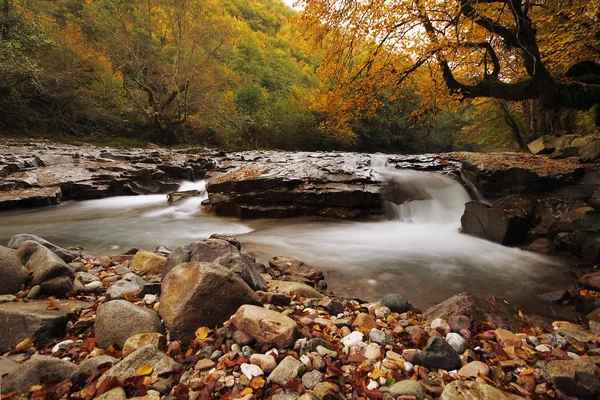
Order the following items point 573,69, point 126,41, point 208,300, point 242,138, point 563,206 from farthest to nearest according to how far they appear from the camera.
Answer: point 242,138 → point 126,41 → point 573,69 → point 563,206 → point 208,300

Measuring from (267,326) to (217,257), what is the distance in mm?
→ 1293

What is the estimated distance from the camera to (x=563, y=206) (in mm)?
6734

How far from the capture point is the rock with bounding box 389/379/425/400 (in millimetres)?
1649

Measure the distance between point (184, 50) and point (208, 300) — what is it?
2380cm

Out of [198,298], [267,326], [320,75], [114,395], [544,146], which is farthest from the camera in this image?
[544,146]

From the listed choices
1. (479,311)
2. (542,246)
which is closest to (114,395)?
(479,311)

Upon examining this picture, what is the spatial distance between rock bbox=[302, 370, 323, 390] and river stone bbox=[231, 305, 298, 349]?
269 mm

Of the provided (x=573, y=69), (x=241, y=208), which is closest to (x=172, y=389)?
(x=241, y=208)

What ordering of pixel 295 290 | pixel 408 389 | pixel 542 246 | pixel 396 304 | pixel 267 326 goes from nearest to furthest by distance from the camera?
1. pixel 408 389
2. pixel 267 326
3. pixel 396 304
4. pixel 295 290
5. pixel 542 246

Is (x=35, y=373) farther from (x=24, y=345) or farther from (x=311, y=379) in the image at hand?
(x=311, y=379)

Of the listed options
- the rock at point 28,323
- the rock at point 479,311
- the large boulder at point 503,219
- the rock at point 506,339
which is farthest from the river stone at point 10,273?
the large boulder at point 503,219

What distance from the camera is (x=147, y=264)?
3.69 meters

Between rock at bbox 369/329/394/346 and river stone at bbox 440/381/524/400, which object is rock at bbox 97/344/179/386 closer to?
rock at bbox 369/329/394/346

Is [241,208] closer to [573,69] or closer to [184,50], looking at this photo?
[573,69]
